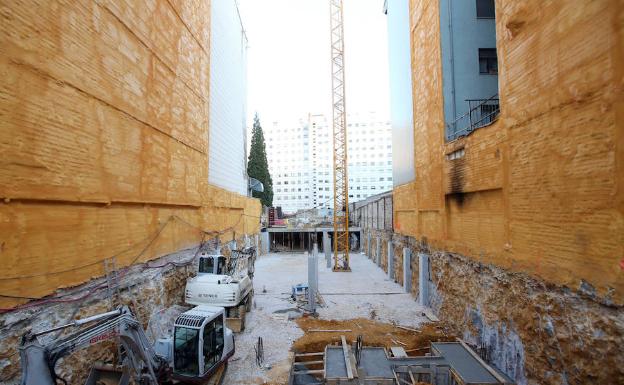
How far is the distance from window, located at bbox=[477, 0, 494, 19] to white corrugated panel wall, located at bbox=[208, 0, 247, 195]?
12623 mm

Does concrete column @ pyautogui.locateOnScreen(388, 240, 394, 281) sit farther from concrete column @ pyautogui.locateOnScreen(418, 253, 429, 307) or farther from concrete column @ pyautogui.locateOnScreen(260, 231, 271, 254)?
concrete column @ pyautogui.locateOnScreen(260, 231, 271, 254)

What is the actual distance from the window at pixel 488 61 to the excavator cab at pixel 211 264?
516 inches

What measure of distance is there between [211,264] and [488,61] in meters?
14.0

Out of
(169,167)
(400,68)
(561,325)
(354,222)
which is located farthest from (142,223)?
(354,222)

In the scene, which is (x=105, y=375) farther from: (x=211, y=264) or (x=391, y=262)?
(x=391, y=262)

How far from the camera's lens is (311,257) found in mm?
15648

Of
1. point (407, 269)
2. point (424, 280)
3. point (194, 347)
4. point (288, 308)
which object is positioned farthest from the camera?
point (407, 269)

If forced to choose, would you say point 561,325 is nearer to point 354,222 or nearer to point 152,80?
point 152,80

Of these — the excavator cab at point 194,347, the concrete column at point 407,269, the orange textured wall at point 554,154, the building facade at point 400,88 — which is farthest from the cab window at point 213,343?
the building facade at point 400,88

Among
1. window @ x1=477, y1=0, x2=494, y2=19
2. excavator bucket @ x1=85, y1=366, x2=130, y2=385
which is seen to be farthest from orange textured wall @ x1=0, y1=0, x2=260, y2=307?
window @ x1=477, y1=0, x2=494, y2=19

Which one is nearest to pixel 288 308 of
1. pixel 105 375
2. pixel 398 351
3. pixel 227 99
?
pixel 398 351

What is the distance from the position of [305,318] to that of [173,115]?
937 cm

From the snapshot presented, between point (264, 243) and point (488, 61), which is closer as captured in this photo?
point (488, 61)

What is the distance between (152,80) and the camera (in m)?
10.5
